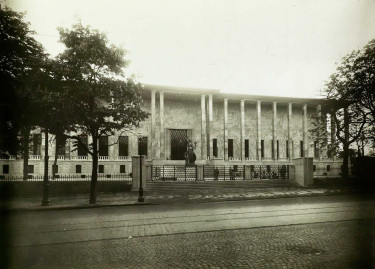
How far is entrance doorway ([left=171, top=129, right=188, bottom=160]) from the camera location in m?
42.7

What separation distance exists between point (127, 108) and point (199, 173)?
10.3 meters

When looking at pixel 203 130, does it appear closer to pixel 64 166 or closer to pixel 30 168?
pixel 64 166

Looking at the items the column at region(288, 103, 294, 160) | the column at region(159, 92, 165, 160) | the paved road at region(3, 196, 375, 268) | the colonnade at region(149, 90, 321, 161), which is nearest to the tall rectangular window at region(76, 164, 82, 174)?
the colonnade at region(149, 90, 321, 161)

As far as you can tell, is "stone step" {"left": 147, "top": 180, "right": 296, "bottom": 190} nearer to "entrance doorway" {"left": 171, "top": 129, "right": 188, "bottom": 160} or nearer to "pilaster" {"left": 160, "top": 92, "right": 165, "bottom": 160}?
"pilaster" {"left": 160, "top": 92, "right": 165, "bottom": 160}

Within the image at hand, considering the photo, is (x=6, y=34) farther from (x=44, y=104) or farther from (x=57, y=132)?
(x=57, y=132)

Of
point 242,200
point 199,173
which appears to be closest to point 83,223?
point 242,200

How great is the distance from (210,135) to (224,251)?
34.8m

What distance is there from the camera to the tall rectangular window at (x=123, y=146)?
40188 mm

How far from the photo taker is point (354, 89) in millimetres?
22406

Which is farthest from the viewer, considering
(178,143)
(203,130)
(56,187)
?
(178,143)

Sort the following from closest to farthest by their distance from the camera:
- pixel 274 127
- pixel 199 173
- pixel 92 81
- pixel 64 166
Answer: pixel 92 81 < pixel 199 173 < pixel 64 166 < pixel 274 127

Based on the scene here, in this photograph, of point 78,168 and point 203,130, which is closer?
point 78,168

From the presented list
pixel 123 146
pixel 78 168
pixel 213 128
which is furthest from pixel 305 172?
pixel 78 168

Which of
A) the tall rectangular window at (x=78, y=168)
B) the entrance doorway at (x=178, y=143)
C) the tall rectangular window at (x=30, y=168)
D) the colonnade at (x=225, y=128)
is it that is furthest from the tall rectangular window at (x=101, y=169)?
the entrance doorway at (x=178, y=143)
